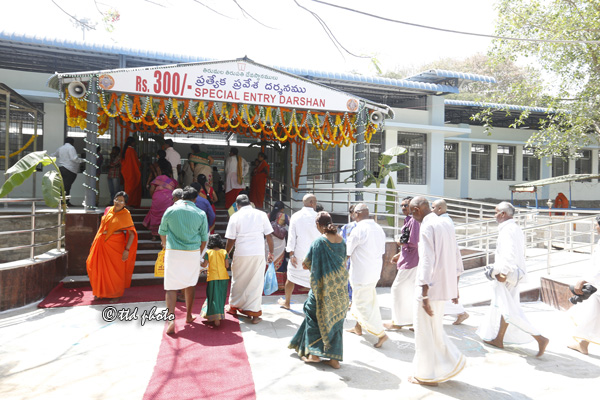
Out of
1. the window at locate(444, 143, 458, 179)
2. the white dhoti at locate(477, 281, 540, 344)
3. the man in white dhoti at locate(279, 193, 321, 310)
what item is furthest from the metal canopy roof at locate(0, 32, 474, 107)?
the white dhoti at locate(477, 281, 540, 344)

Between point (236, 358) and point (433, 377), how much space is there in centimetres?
177

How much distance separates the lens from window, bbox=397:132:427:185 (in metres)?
15.8

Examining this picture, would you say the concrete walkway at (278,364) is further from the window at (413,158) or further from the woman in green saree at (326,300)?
the window at (413,158)

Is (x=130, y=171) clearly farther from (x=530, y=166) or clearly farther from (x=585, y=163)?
(x=585, y=163)

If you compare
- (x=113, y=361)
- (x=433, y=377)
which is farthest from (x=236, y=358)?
(x=433, y=377)

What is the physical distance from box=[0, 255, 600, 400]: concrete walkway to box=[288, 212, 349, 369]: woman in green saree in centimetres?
17

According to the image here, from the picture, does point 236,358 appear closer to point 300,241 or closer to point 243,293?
point 243,293

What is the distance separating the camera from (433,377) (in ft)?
11.7

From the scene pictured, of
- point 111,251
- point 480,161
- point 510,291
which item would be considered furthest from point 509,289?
point 480,161

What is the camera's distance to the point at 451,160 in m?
18.6

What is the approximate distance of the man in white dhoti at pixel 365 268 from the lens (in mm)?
4629

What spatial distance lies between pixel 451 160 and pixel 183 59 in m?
12.3

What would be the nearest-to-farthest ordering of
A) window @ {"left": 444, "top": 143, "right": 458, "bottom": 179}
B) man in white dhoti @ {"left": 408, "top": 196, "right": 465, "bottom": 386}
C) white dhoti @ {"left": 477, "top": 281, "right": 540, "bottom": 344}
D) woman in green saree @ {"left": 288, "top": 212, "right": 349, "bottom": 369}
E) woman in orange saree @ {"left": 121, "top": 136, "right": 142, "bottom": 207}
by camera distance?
man in white dhoti @ {"left": 408, "top": 196, "right": 465, "bottom": 386}
woman in green saree @ {"left": 288, "top": 212, "right": 349, "bottom": 369}
white dhoti @ {"left": 477, "top": 281, "right": 540, "bottom": 344}
woman in orange saree @ {"left": 121, "top": 136, "right": 142, "bottom": 207}
window @ {"left": 444, "top": 143, "right": 458, "bottom": 179}

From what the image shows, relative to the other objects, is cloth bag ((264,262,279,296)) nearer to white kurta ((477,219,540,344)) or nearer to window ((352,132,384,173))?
white kurta ((477,219,540,344))
